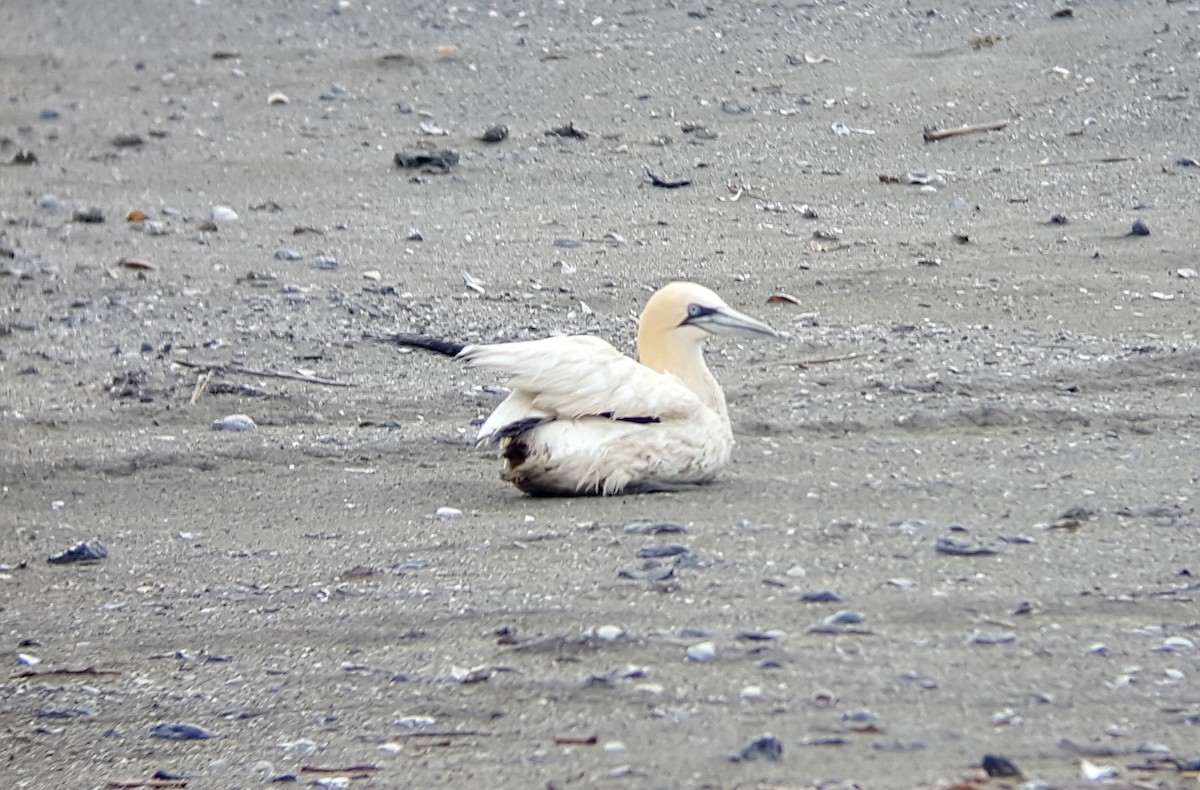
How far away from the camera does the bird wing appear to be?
5.20 m

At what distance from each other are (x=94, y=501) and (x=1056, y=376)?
125 inches

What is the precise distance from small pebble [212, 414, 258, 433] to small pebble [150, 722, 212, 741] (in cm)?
229

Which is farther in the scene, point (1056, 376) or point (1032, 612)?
point (1056, 376)

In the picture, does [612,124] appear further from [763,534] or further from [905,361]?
[763,534]

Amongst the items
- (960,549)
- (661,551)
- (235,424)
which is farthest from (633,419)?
(235,424)

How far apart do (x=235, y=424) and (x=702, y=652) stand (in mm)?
2821

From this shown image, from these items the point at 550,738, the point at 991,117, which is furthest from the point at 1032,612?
the point at 991,117

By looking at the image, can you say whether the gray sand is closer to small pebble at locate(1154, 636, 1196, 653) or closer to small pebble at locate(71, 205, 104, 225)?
small pebble at locate(1154, 636, 1196, 653)

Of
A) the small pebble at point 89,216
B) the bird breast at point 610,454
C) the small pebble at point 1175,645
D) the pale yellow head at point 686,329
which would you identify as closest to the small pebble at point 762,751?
the small pebble at point 1175,645

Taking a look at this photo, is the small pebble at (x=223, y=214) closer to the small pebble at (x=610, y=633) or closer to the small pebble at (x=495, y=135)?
the small pebble at (x=495, y=135)

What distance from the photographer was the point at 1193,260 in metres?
8.02

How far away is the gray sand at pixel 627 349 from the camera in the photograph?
12.6ft

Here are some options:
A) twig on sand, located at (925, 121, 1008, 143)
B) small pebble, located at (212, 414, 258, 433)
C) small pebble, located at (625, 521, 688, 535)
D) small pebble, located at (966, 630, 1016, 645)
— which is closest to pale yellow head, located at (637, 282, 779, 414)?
small pebble, located at (625, 521, 688, 535)

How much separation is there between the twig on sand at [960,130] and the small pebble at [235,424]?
16.4ft
